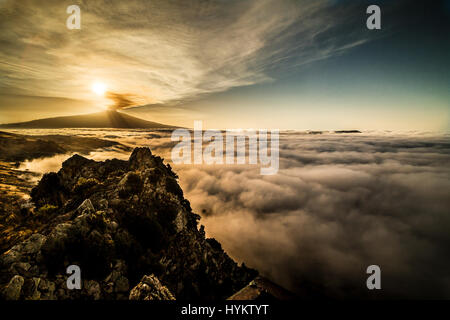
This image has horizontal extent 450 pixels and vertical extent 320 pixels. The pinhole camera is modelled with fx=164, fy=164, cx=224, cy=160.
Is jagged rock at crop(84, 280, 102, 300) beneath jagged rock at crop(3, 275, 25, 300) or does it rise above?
beneath

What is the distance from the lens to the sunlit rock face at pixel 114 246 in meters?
14.2

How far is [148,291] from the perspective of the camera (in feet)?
49.9

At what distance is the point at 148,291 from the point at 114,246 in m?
7.74

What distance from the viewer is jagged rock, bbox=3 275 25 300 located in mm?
11391

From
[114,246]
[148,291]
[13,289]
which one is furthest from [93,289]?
[13,289]

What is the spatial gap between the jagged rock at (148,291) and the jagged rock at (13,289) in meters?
7.59

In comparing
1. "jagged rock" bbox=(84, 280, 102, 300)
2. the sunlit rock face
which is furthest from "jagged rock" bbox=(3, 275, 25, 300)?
"jagged rock" bbox=(84, 280, 102, 300)

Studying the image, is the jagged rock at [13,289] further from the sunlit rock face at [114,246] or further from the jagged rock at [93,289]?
the jagged rock at [93,289]

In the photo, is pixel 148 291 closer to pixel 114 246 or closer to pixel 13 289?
pixel 114 246

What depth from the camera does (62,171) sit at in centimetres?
3756

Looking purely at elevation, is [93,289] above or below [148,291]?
below

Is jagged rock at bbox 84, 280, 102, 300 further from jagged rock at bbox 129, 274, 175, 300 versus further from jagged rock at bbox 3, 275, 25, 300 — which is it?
jagged rock at bbox 3, 275, 25, 300

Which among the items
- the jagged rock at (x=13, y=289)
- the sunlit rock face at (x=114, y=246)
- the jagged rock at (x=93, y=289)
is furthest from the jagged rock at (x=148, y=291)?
the jagged rock at (x=13, y=289)
